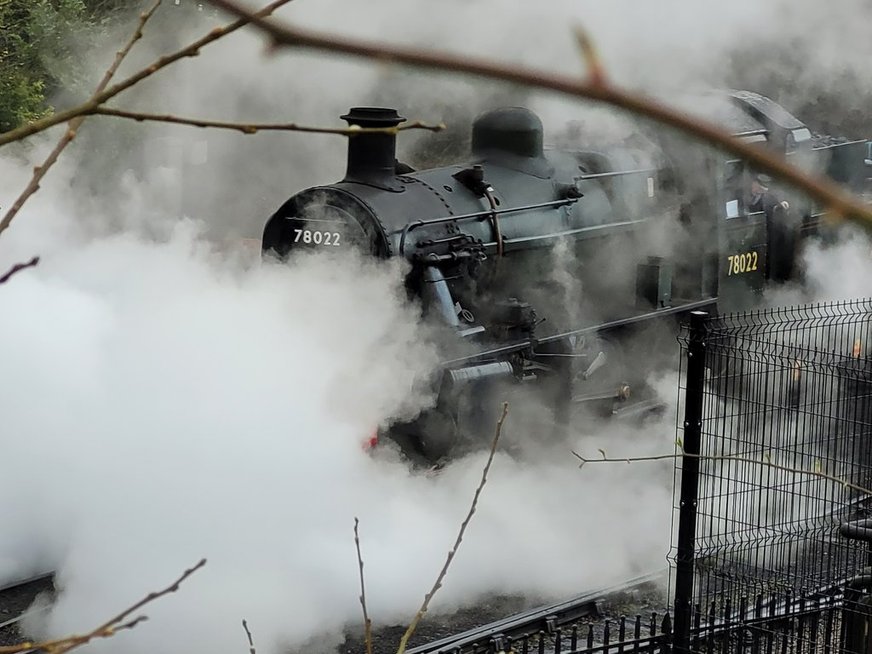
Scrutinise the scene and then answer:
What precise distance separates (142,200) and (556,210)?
8266 millimetres

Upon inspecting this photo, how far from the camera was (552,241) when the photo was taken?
8648mm

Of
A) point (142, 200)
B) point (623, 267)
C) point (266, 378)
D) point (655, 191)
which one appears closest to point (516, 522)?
point (266, 378)

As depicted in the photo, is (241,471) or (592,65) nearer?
(592,65)

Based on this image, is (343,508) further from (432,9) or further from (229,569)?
(432,9)

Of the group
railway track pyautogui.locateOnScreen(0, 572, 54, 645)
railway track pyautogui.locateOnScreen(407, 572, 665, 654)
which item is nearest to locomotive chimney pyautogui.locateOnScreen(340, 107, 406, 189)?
railway track pyautogui.locateOnScreen(407, 572, 665, 654)

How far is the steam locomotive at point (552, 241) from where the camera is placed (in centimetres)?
778

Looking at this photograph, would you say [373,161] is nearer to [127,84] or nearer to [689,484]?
[689,484]

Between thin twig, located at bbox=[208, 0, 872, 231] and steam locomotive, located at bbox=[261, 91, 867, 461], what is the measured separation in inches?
259

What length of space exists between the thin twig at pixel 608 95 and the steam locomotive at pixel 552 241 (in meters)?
6.57

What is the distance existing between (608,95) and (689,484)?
475 cm

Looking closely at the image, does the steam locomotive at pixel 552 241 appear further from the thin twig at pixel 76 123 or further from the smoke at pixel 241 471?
the thin twig at pixel 76 123

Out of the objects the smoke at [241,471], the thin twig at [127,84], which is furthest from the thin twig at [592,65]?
the smoke at [241,471]

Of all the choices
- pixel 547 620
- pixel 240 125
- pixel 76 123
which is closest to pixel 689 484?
pixel 547 620

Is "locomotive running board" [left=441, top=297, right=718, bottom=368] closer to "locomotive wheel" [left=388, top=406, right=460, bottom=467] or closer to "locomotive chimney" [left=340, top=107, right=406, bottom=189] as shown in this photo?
"locomotive wheel" [left=388, top=406, right=460, bottom=467]
